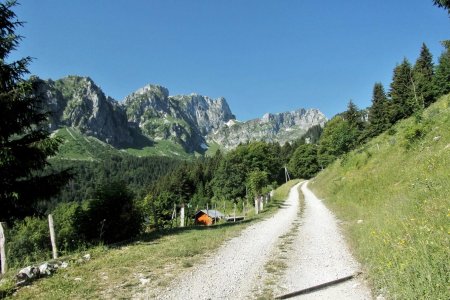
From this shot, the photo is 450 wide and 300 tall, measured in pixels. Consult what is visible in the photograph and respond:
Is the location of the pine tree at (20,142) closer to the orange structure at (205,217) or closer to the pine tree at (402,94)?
the orange structure at (205,217)

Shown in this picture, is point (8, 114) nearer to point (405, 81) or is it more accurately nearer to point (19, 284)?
point (19, 284)

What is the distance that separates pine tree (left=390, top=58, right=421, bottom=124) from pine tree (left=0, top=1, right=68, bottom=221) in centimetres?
6583

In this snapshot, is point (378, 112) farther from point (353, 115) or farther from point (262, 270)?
point (262, 270)

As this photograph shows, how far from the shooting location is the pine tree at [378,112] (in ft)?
241

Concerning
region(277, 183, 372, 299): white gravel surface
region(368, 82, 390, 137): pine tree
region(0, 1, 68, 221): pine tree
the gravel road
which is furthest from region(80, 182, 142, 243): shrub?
region(368, 82, 390, 137): pine tree

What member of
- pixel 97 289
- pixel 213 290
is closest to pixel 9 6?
pixel 97 289

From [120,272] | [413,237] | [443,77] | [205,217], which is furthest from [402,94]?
[120,272]

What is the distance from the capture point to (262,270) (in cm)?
1020

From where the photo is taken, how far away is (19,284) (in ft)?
31.2

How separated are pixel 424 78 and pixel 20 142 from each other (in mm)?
75337

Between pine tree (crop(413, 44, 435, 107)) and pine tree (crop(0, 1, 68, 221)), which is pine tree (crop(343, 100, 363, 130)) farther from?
pine tree (crop(0, 1, 68, 221))

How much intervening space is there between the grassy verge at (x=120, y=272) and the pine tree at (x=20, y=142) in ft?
12.5

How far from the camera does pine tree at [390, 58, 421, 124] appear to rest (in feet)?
224

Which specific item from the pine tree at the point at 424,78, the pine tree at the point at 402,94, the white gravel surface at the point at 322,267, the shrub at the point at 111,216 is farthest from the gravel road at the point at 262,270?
the pine tree at the point at 424,78
